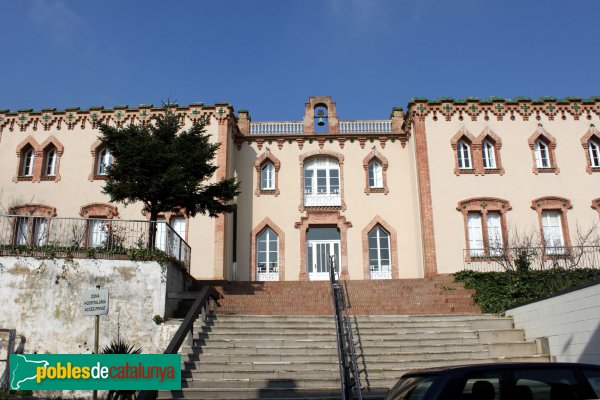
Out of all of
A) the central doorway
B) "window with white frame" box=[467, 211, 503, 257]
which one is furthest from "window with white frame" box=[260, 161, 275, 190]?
"window with white frame" box=[467, 211, 503, 257]

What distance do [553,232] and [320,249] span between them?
31.8ft

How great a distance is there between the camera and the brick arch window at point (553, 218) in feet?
74.6

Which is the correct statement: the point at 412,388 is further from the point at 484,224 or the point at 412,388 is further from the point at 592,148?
the point at 592,148

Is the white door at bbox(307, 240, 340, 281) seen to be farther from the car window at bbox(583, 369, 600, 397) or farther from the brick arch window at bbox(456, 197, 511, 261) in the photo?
the car window at bbox(583, 369, 600, 397)

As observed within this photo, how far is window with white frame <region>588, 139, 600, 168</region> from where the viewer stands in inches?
945

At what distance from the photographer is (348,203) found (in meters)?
24.8

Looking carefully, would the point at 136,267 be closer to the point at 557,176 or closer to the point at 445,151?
the point at 445,151

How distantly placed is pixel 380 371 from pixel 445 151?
14.6 m

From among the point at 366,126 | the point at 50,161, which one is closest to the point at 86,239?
the point at 50,161

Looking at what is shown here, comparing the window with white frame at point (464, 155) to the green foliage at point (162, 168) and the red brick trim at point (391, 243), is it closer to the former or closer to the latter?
the red brick trim at point (391, 243)

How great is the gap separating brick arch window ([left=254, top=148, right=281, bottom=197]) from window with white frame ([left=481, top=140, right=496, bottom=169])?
898 centimetres

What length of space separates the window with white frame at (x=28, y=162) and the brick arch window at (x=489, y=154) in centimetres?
1904

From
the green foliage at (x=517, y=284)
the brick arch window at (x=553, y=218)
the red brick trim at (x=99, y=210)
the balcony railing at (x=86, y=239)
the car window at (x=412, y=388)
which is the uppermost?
the red brick trim at (x=99, y=210)

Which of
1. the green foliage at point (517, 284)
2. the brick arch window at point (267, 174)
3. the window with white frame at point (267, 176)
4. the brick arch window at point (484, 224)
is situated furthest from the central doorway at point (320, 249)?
the green foliage at point (517, 284)
